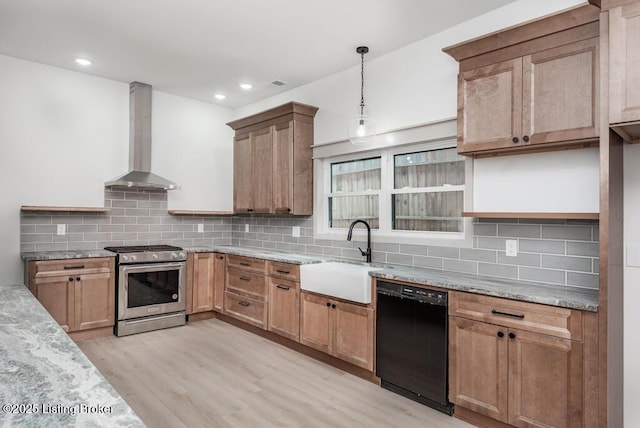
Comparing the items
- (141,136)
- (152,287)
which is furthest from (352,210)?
(141,136)

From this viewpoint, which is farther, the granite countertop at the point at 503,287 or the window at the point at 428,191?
the window at the point at 428,191

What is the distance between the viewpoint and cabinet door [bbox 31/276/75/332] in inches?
149

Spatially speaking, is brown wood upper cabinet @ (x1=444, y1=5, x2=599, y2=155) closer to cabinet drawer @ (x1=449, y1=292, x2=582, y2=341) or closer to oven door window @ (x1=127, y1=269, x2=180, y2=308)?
cabinet drawer @ (x1=449, y1=292, x2=582, y2=341)

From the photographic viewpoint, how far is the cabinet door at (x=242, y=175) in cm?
500

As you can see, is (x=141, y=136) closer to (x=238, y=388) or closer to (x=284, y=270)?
(x=284, y=270)

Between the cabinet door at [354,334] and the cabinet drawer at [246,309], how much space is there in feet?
3.51

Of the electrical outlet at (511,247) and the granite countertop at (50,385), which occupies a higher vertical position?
the electrical outlet at (511,247)

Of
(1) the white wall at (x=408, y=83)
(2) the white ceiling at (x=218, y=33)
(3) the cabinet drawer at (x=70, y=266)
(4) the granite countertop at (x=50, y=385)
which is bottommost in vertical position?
(3) the cabinet drawer at (x=70, y=266)

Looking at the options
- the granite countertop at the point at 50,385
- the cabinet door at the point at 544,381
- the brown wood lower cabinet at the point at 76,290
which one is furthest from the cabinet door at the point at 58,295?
the cabinet door at the point at 544,381

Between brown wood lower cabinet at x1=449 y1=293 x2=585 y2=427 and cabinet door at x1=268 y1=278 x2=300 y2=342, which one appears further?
cabinet door at x1=268 y1=278 x2=300 y2=342

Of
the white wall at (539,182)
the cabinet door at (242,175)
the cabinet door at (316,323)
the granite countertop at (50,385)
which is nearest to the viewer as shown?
the granite countertop at (50,385)

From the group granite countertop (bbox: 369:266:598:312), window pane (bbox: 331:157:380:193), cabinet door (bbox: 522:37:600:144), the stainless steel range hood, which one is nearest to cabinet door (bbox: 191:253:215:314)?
the stainless steel range hood

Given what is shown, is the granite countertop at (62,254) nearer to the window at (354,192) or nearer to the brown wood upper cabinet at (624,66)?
the window at (354,192)

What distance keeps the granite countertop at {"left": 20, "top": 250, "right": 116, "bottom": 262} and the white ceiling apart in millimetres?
1953
